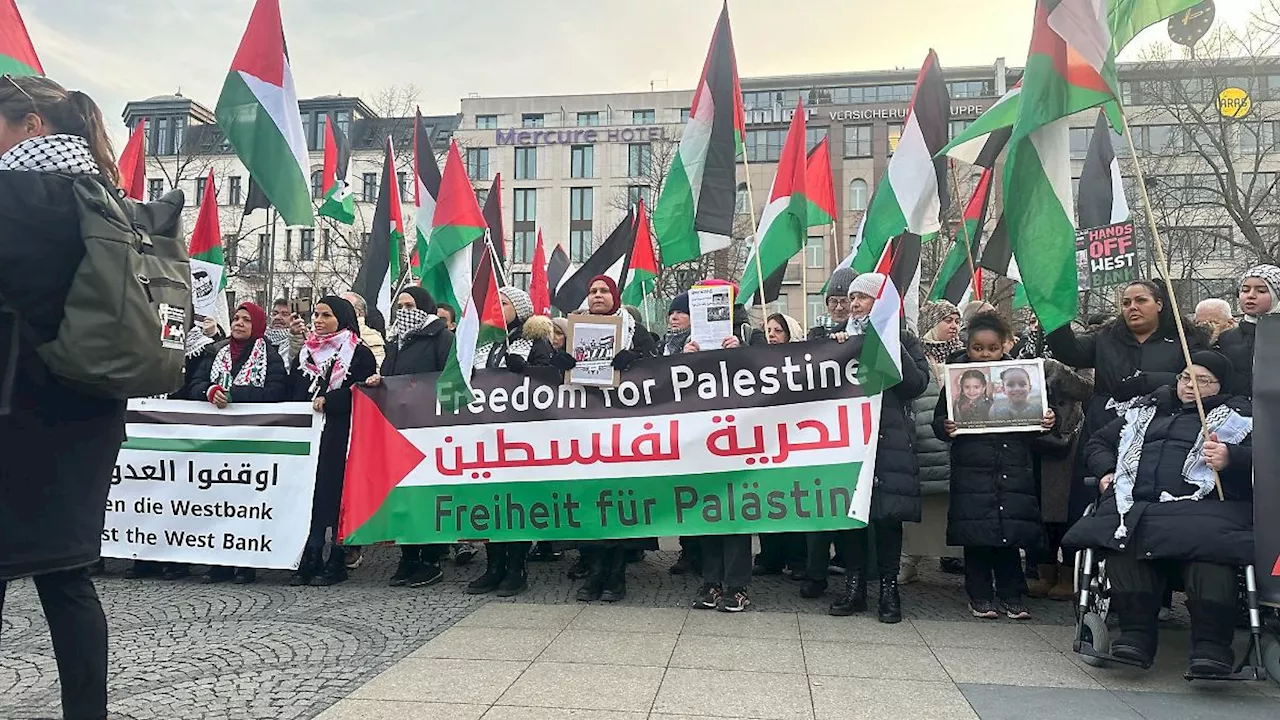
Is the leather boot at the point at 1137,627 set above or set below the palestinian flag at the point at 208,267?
below

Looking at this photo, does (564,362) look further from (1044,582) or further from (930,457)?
(1044,582)

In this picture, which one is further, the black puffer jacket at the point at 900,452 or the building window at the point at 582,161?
the building window at the point at 582,161

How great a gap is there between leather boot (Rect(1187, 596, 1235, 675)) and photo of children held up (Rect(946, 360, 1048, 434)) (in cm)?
146

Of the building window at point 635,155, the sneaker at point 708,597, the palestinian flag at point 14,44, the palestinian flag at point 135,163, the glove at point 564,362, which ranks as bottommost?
the sneaker at point 708,597

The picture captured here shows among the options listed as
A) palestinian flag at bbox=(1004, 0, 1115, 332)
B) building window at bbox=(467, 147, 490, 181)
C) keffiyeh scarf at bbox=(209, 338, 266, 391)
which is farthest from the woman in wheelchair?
building window at bbox=(467, 147, 490, 181)

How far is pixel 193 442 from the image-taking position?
635 cm

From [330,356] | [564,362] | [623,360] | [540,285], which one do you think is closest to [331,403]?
[330,356]

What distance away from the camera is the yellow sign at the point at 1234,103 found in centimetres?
2266

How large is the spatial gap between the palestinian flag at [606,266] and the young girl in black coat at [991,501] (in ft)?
17.9

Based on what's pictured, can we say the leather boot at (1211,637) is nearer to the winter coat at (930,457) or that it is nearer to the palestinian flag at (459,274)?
the winter coat at (930,457)

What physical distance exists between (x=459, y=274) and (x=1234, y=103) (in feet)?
77.5

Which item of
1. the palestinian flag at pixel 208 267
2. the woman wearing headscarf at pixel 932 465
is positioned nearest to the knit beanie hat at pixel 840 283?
the woman wearing headscarf at pixel 932 465

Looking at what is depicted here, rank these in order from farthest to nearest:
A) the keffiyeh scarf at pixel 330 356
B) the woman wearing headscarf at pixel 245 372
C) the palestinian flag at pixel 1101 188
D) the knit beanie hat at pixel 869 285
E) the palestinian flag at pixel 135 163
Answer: the palestinian flag at pixel 135 163 < the palestinian flag at pixel 1101 188 < the woman wearing headscarf at pixel 245 372 < the keffiyeh scarf at pixel 330 356 < the knit beanie hat at pixel 869 285

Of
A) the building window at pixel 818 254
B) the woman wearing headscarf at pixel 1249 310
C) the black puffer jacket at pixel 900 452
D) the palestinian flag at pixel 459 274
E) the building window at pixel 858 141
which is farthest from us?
the building window at pixel 858 141
